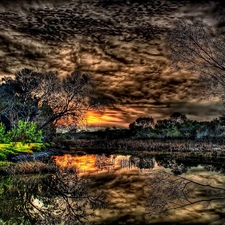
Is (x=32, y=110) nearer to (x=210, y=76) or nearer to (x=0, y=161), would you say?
(x=0, y=161)

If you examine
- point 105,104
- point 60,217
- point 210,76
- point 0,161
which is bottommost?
point 60,217

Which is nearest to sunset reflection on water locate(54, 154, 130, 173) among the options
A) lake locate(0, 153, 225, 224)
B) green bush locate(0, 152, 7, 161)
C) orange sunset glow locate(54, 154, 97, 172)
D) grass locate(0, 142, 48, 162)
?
orange sunset glow locate(54, 154, 97, 172)

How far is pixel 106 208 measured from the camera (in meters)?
8.91

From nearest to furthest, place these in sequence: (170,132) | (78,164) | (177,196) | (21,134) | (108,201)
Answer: (108,201) < (177,196) < (78,164) < (21,134) < (170,132)

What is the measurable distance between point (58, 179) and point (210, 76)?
7257 millimetres

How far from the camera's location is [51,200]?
1005cm

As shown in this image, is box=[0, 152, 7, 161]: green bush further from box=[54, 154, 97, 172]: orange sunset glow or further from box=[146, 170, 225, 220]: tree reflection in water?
box=[146, 170, 225, 220]: tree reflection in water

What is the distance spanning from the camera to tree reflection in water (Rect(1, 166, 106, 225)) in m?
8.14

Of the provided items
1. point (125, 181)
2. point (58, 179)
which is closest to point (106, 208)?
point (125, 181)

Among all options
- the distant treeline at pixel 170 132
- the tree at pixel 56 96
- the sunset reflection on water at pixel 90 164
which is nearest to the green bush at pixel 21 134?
the sunset reflection on water at pixel 90 164

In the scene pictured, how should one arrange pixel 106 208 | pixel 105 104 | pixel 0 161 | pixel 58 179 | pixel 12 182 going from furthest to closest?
pixel 105 104 → pixel 0 161 → pixel 58 179 → pixel 12 182 → pixel 106 208

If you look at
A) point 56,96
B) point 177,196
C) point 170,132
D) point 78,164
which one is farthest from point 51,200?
point 170,132

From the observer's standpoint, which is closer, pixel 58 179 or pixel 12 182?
pixel 12 182

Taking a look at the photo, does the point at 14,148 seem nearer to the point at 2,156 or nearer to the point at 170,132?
the point at 2,156
